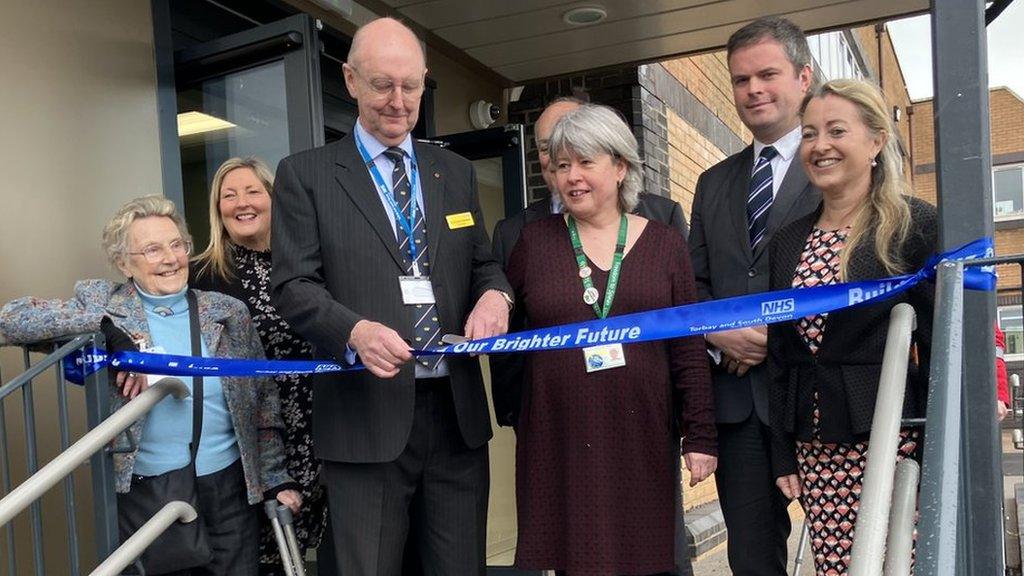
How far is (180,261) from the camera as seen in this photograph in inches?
118

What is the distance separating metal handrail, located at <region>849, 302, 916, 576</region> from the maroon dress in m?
0.75

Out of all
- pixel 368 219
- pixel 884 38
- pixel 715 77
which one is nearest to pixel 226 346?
pixel 368 219

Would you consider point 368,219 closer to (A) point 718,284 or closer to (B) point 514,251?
(B) point 514,251

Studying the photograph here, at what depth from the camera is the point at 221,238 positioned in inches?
141

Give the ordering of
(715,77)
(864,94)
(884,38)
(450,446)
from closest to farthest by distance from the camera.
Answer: (864,94), (450,446), (715,77), (884,38)

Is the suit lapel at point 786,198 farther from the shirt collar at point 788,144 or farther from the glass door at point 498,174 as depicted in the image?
the glass door at point 498,174

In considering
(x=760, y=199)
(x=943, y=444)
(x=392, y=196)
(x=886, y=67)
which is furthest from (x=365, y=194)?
(x=886, y=67)

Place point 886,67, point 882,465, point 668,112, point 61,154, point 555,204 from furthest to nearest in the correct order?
point 886,67, point 668,112, point 61,154, point 555,204, point 882,465

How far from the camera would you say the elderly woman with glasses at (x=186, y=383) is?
2836 millimetres

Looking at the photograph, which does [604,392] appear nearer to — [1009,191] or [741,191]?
[741,191]

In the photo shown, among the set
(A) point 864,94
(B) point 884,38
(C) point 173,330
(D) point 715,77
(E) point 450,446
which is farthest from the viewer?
(B) point 884,38

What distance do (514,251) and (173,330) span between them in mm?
1039

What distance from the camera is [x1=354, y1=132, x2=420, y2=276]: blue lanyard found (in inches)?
106

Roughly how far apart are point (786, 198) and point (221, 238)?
78.0 inches
